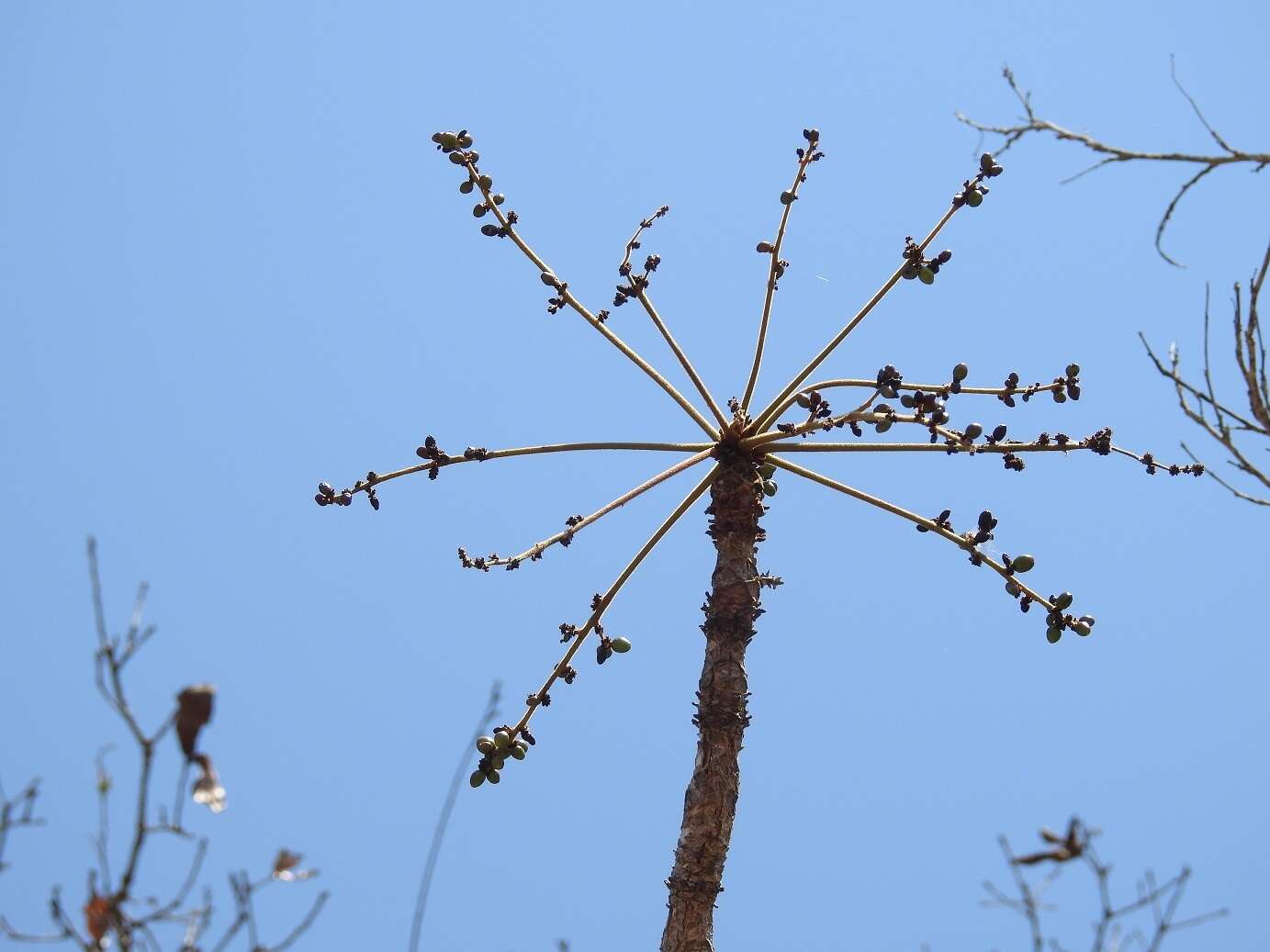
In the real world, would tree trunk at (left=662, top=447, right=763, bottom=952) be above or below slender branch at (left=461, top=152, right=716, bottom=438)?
below

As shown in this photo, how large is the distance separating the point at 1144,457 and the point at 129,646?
4.15 m

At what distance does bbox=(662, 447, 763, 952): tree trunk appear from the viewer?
445 cm

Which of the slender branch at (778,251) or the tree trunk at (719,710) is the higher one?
the slender branch at (778,251)

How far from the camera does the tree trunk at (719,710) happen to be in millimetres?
4449

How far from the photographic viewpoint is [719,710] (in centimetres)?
467

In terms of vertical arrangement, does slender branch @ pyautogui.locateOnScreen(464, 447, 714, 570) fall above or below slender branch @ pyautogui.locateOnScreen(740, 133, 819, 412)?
below

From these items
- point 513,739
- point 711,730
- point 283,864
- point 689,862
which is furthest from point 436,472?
point 283,864

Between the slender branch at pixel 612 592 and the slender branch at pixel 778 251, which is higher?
the slender branch at pixel 778 251

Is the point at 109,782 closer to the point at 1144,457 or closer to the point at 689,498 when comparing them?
the point at 689,498

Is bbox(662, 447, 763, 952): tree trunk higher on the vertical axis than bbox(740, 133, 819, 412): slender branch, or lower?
lower

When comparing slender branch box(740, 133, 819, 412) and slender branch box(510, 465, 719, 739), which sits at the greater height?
slender branch box(740, 133, 819, 412)

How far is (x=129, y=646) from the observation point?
7.23 ft

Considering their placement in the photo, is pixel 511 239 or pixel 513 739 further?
pixel 511 239

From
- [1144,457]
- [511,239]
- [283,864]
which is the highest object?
[511,239]
